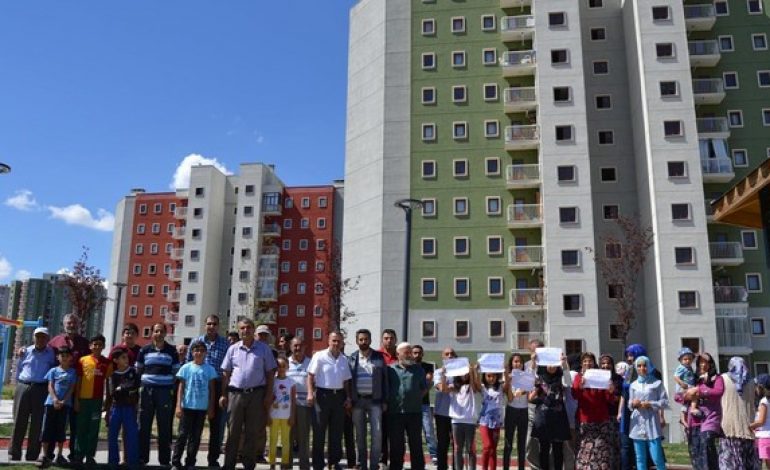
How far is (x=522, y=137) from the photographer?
156 ft

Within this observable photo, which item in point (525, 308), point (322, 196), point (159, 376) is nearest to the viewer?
point (159, 376)

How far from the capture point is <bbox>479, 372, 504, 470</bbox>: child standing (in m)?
11.2

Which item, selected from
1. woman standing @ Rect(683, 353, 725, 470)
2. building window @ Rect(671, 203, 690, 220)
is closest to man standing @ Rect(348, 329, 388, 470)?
woman standing @ Rect(683, 353, 725, 470)

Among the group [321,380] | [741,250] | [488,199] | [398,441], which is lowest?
[398,441]

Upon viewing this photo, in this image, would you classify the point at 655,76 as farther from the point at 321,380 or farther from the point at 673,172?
the point at 321,380

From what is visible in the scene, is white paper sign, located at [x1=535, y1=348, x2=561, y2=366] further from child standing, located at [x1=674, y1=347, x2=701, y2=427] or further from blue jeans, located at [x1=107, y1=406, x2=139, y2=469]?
blue jeans, located at [x1=107, y1=406, x2=139, y2=469]

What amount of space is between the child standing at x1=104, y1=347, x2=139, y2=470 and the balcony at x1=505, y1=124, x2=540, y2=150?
132 feet

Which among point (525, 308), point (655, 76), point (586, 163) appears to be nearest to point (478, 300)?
point (525, 308)

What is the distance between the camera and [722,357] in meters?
43.1

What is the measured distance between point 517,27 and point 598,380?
43186mm

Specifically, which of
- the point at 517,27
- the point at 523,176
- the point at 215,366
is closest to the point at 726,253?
the point at 523,176

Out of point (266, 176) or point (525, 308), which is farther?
point (266, 176)

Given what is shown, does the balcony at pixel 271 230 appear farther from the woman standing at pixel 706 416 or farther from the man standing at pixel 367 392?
the woman standing at pixel 706 416

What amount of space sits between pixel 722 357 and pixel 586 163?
50.9 ft
